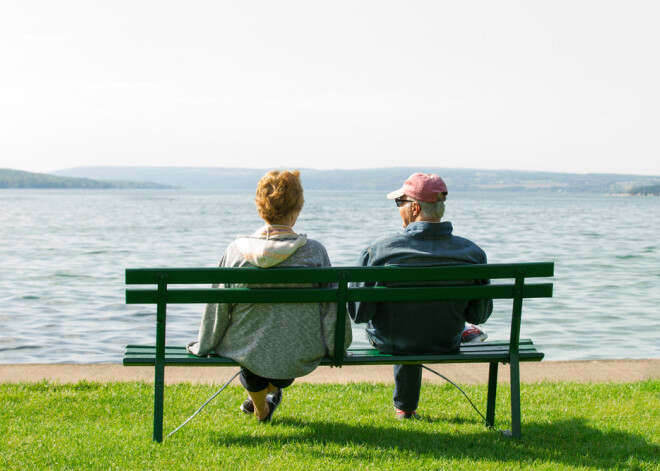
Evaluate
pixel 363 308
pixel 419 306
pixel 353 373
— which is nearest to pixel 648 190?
pixel 353 373

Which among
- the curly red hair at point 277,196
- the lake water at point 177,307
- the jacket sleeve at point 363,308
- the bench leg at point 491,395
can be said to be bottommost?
the lake water at point 177,307

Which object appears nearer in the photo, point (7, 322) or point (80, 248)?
point (7, 322)

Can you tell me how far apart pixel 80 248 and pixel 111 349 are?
17.9 m

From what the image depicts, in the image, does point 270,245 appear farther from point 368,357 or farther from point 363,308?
point 368,357

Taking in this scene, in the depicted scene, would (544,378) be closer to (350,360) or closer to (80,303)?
(350,360)

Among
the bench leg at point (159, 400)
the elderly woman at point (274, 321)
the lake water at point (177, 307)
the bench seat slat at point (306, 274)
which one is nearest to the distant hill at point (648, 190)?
the lake water at point (177, 307)

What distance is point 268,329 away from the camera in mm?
4383

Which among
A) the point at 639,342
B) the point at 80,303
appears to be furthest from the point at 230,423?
the point at 80,303

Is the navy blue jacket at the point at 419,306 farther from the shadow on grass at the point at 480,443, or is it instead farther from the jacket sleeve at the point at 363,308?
the shadow on grass at the point at 480,443

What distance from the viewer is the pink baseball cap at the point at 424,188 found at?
455 centimetres

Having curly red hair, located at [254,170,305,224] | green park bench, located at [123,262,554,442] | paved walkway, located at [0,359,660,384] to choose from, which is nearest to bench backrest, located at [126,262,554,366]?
green park bench, located at [123,262,554,442]

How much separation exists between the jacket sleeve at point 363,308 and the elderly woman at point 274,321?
0.46 feet

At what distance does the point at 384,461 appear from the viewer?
405 centimetres

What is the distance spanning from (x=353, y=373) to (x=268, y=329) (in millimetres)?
2089
